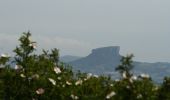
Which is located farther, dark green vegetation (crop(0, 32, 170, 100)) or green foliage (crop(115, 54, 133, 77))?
green foliage (crop(115, 54, 133, 77))

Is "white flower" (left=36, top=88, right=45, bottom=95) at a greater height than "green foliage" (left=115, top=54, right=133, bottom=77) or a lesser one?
lesser

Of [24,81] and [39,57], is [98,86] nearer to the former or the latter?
[24,81]

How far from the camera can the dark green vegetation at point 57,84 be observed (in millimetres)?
12859

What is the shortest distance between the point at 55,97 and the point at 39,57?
11.5 feet

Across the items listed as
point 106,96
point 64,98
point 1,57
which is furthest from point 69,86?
point 1,57

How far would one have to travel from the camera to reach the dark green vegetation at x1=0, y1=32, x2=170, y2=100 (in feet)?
42.2

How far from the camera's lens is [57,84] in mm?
13945

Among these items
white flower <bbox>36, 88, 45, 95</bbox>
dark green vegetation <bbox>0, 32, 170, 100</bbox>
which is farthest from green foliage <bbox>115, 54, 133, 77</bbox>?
white flower <bbox>36, 88, 45, 95</bbox>

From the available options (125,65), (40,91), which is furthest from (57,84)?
(125,65)

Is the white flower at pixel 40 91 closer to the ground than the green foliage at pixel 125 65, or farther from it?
closer to the ground

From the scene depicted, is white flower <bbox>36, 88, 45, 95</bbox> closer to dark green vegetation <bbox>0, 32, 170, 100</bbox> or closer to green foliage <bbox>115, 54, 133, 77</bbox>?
dark green vegetation <bbox>0, 32, 170, 100</bbox>

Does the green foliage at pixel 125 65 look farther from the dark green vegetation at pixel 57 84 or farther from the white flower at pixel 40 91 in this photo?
the white flower at pixel 40 91

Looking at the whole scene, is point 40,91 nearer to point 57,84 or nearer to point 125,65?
point 57,84

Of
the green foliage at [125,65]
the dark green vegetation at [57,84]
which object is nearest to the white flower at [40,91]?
the dark green vegetation at [57,84]
